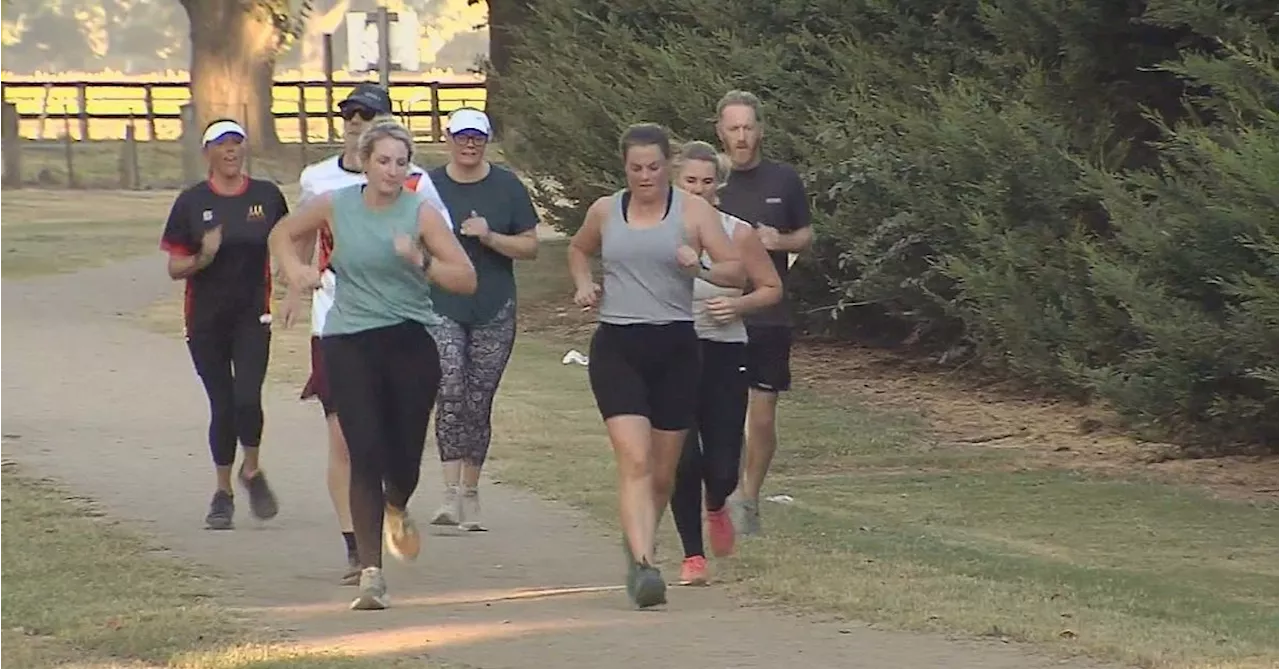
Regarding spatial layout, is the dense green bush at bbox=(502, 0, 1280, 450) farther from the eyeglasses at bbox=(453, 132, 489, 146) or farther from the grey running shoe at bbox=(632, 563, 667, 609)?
the grey running shoe at bbox=(632, 563, 667, 609)

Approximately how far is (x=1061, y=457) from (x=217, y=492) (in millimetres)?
5433

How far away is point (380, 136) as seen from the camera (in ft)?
26.0

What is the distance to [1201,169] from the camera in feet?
38.5

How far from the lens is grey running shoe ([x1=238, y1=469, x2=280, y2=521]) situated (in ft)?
32.7

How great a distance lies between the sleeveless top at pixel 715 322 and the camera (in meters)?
8.55

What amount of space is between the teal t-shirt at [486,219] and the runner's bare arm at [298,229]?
1.27 meters

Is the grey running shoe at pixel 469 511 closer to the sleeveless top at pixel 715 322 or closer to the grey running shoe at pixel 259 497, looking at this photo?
the grey running shoe at pixel 259 497

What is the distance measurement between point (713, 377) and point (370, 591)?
1506 millimetres

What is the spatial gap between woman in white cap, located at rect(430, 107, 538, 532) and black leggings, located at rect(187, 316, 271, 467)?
2.46ft

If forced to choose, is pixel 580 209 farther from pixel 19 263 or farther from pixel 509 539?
pixel 509 539

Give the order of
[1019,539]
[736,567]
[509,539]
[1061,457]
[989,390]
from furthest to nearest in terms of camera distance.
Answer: [989,390] → [1061,457] → [1019,539] → [509,539] → [736,567]

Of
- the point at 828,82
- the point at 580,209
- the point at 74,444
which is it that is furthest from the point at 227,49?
the point at 74,444

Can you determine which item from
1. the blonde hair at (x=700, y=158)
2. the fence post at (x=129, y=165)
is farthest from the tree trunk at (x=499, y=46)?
the blonde hair at (x=700, y=158)

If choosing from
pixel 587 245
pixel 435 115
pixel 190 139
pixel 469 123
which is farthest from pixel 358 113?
pixel 435 115
